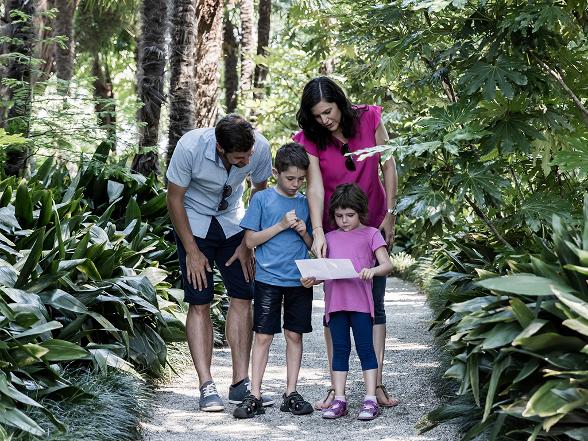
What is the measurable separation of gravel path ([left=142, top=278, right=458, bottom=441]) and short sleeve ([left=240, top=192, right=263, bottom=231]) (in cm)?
119

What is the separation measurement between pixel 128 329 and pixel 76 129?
3471 millimetres

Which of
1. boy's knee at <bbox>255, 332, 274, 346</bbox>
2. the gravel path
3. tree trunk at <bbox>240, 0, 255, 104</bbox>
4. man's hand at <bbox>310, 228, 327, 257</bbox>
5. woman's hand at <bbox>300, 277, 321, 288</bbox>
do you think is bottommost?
the gravel path

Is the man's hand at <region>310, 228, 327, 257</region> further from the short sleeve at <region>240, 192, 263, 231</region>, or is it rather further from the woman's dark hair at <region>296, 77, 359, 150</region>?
the woman's dark hair at <region>296, 77, 359, 150</region>

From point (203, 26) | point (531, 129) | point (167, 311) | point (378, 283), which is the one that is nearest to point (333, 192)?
point (378, 283)

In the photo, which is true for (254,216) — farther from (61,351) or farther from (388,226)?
(61,351)

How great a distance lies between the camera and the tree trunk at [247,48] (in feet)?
59.3

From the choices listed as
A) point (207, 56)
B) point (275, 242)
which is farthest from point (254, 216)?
point (207, 56)

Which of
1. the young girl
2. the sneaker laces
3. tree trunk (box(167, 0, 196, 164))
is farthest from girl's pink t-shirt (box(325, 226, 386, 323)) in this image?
tree trunk (box(167, 0, 196, 164))

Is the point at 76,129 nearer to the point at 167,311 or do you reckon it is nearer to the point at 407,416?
the point at 167,311

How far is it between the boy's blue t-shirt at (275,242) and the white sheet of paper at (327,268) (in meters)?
0.30

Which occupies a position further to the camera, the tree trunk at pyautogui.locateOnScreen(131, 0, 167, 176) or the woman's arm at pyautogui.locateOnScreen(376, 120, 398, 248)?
the tree trunk at pyautogui.locateOnScreen(131, 0, 167, 176)

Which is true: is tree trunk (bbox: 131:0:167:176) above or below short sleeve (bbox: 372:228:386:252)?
above

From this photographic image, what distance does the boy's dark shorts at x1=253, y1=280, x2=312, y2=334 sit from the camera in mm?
5957

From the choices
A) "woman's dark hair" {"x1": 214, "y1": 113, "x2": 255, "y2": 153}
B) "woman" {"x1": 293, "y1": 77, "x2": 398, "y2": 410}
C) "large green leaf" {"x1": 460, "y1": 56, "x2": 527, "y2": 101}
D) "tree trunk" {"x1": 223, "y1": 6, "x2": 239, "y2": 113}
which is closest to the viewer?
"large green leaf" {"x1": 460, "y1": 56, "x2": 527, "y2": 101}
